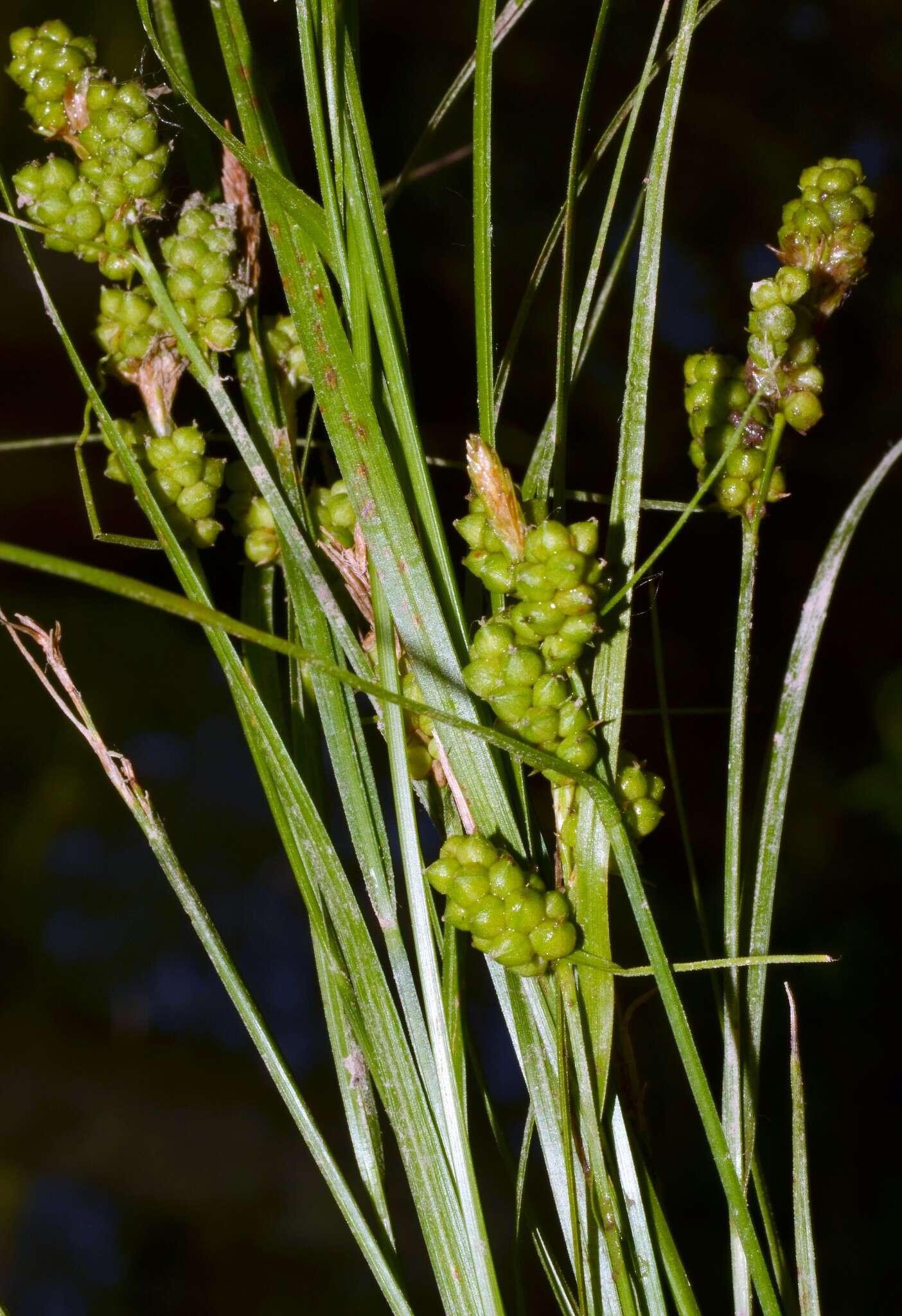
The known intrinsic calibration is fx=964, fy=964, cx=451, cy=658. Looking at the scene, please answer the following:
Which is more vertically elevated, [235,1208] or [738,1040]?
[738,1040]

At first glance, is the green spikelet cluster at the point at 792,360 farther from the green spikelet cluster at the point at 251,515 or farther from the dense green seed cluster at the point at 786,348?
the green spikelet cluster at the point at 251,515

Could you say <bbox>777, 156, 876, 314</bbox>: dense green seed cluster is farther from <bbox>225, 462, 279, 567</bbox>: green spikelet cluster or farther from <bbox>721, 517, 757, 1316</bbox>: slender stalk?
<bbox>225, 462, 279, 567</bbox>: green spikelet cluster

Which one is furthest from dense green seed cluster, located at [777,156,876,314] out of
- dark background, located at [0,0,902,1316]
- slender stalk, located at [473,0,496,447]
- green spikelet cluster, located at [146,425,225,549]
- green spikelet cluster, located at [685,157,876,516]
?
dark background, located at [0,0,902,1316]

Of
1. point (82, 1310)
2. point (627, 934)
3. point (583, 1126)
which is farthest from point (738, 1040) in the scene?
point (82, 1310)

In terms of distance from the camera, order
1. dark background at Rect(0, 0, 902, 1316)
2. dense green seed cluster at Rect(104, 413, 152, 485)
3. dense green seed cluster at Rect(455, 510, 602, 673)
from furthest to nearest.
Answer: dark background at Rect(0, 0, 902, 1316) < dense green seed cluster at Rect(104, 413, 152, 485) < dense green seed cluster at Rect(455, 510, 602, 673)

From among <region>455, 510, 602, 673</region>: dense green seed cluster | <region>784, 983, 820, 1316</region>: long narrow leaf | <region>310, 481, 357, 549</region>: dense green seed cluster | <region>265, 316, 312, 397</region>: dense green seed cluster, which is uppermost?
<region>265, 316, 312, 397</region>: dense green seed cluster

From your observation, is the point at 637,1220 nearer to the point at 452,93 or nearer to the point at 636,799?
the point at 636,799

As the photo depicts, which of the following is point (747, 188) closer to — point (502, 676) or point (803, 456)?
point (803, 456)
